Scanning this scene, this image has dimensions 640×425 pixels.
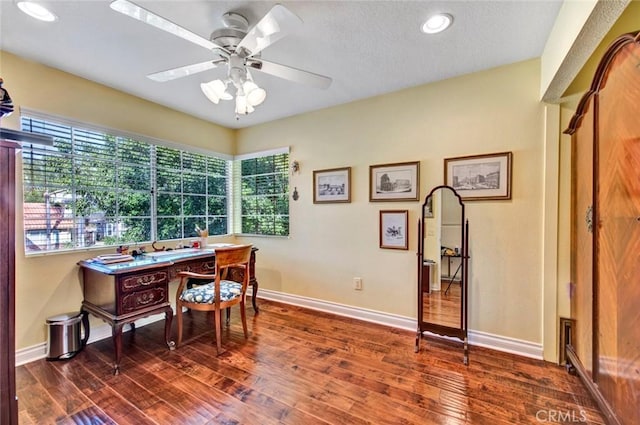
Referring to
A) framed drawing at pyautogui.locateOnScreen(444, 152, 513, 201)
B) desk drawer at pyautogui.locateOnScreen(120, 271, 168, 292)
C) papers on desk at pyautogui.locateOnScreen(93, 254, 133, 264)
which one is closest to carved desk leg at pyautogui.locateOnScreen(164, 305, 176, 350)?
desk drawer at pyautogui.locateOnScreen(120, 271, 168, 292)

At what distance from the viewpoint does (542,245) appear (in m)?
2.22

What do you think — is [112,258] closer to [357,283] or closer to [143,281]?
[143,281]

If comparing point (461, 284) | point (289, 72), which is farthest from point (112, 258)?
point (461, 284)

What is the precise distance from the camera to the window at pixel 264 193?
3.72 m

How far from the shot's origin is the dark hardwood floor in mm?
1626

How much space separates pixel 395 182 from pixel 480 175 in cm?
77

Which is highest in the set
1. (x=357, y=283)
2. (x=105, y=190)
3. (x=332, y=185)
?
(x=332, y=185)

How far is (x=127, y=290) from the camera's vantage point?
7.14 feet

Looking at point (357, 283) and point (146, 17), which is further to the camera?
point (357, 283)

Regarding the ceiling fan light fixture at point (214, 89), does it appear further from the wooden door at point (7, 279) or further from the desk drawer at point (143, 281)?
the desk drawer at point (143, 281)

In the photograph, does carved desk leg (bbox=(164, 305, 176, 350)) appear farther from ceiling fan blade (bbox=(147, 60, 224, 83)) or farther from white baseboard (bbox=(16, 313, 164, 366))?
ceiling fan blade (bbox=(147, 60, 224, 83))

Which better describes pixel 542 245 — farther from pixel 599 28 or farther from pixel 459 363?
pixel 599 28

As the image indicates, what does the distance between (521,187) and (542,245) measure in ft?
1.63

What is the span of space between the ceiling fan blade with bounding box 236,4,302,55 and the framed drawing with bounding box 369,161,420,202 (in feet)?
5.77
